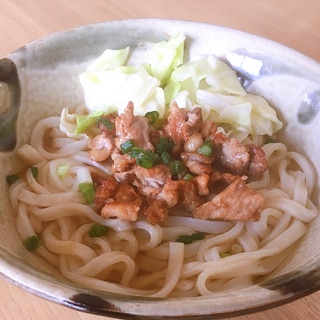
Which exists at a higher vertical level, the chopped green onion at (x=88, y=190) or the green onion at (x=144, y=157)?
the green onion at (x=144, y=157)

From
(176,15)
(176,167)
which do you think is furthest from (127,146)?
(176,15)

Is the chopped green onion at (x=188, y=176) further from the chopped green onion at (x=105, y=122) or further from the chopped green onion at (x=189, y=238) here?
the chopped green onion at (x=105, y=122)

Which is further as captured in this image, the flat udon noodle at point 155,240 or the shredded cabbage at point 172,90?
the shredded cabbage at point 172,90

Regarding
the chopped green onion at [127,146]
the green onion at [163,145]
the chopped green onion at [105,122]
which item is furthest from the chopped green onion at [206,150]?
the chopped green onion at [105,122]

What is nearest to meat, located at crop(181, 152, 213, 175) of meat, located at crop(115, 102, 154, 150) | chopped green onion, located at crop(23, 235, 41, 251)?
meat, located at crop(115, 102, 154, 150)

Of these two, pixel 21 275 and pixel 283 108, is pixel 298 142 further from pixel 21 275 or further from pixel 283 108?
pixel 21 275

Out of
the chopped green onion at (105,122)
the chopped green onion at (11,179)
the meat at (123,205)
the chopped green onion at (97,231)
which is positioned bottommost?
the chopped green onion at (11,179)

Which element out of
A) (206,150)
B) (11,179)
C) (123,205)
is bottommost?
(11,179)

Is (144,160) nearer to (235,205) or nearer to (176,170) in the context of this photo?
(176,170)

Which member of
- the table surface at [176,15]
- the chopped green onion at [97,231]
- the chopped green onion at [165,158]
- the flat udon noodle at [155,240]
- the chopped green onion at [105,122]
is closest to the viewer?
the flat udon noodle at [155,240]
